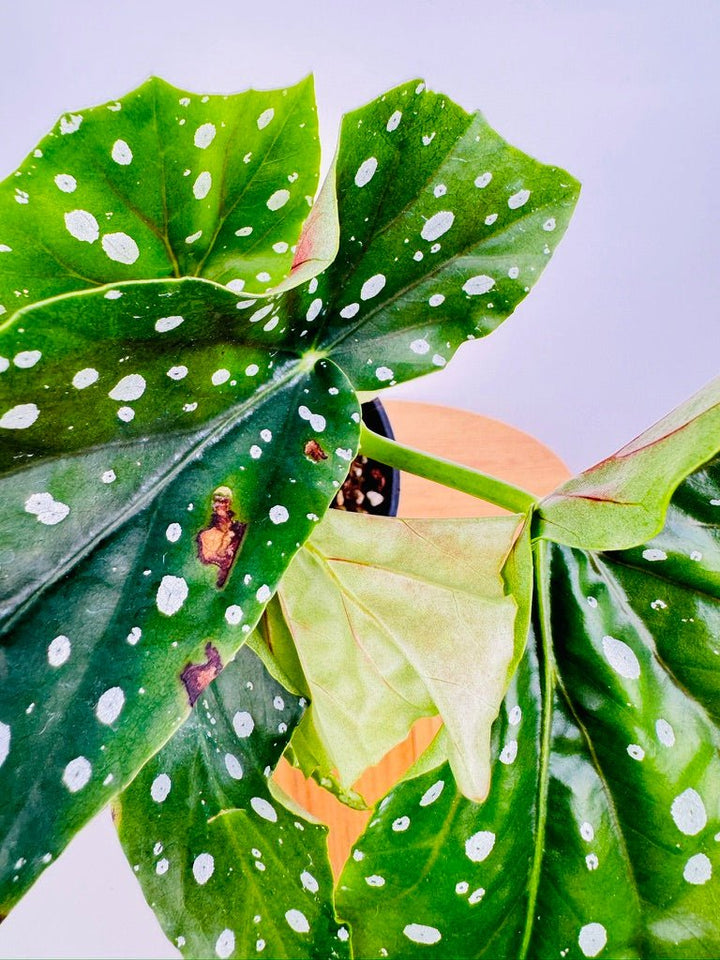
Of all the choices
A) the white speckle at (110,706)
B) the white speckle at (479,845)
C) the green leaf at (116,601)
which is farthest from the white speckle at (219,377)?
the white speckle at (479,845)

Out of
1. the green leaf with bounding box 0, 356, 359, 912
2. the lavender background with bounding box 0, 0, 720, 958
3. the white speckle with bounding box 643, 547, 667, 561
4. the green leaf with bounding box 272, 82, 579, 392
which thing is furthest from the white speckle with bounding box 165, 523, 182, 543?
the lavender background with bounding box 0, 0, 720, 958

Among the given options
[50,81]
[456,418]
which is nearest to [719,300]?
[456,418]

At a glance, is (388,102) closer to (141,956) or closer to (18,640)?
(18,640)

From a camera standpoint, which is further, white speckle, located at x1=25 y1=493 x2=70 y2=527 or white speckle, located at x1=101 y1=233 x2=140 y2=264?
white speckle, located at x1=101 y1=233 x2=140 y2=264

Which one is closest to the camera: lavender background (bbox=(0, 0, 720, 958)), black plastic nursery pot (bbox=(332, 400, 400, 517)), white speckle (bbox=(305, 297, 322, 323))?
white speckle (bbox=(305, 297, 322, 323))

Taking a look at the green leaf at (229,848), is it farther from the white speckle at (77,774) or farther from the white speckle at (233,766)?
the white speckle at (77,774)

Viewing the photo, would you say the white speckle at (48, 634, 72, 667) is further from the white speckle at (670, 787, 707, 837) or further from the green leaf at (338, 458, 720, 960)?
the white speckle at (670, 787, 707, 837)
